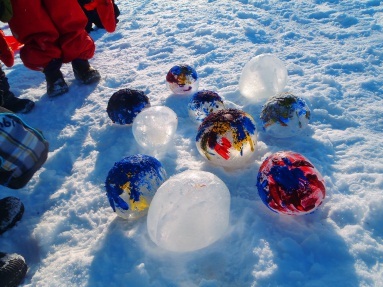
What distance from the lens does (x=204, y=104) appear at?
8.51 feet

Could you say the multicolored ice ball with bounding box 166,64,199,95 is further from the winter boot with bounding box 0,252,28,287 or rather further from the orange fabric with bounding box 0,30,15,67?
the winter boot with bounding box 0,252,28,287

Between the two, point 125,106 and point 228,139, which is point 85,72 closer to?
point 125,106

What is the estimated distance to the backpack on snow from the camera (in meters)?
1.92

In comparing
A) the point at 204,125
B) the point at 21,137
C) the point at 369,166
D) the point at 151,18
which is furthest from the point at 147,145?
the point at 151,18

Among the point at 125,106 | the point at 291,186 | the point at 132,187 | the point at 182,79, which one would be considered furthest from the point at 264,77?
the point at 132,187

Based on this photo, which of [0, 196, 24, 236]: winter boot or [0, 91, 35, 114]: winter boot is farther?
[0, 91, 35, 114]: winter boot

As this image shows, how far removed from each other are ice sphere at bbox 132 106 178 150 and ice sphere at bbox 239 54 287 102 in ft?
2.59

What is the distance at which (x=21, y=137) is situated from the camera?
1.99m

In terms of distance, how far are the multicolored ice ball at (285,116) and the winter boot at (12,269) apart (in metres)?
1.69

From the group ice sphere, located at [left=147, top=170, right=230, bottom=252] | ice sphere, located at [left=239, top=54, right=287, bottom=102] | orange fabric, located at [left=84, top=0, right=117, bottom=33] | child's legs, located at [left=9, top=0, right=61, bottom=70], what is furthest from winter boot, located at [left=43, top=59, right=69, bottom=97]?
ice sphere, located at [left=147, top=170, right=230, bottom=252]

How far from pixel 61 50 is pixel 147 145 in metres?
1.71

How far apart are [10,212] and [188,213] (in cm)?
113

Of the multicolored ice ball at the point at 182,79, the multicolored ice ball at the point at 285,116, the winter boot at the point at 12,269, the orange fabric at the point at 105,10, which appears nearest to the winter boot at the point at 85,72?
the orange fabric at the point at 105,10

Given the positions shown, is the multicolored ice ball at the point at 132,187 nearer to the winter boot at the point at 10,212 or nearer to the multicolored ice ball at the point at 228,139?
the multicolored ice ball at the point at 228,139
